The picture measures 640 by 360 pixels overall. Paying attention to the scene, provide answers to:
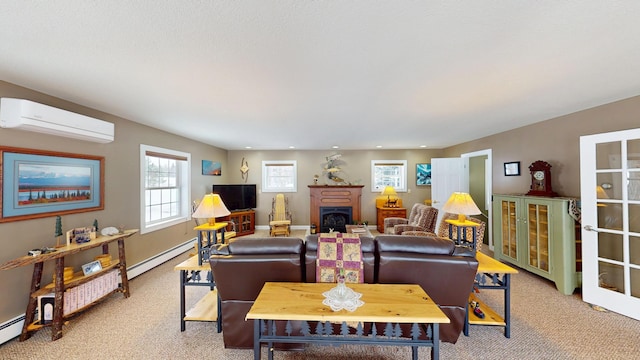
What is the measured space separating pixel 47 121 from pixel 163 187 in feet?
7.03

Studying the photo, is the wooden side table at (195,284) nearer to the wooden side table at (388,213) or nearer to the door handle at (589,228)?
the door handle at (589,228)

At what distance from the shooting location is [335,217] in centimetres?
608

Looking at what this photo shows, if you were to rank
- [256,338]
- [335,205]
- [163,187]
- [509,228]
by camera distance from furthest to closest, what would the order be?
[335,205] → [163,187] → [509,228] → [256,338]

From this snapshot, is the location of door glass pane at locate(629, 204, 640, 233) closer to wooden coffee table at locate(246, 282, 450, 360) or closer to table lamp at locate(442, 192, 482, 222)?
table lamp at locate(442, 192, 482, 222)

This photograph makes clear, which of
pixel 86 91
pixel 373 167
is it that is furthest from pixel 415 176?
pixel 86 91

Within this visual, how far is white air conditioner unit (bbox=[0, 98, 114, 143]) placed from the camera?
196cm

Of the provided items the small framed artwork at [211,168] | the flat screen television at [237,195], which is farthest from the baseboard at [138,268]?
the small framed artwork at [211,168]

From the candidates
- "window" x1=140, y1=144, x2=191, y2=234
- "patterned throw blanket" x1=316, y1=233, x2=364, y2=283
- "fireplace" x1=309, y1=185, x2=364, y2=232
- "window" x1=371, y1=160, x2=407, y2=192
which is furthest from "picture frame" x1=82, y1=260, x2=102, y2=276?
"window" x1=371, y1=160, x2=407, y2=192

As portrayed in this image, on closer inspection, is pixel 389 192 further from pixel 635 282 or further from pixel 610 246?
pixel 635 282

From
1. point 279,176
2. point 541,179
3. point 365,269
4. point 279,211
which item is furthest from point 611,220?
point 279,176

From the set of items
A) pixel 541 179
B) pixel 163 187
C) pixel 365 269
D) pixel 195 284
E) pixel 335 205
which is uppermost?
pixel 541 179

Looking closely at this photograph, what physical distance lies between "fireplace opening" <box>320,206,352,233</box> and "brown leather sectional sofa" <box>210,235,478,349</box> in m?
4.15

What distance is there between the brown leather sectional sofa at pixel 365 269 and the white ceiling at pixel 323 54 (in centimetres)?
145

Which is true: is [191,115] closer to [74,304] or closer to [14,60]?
[14,60]
